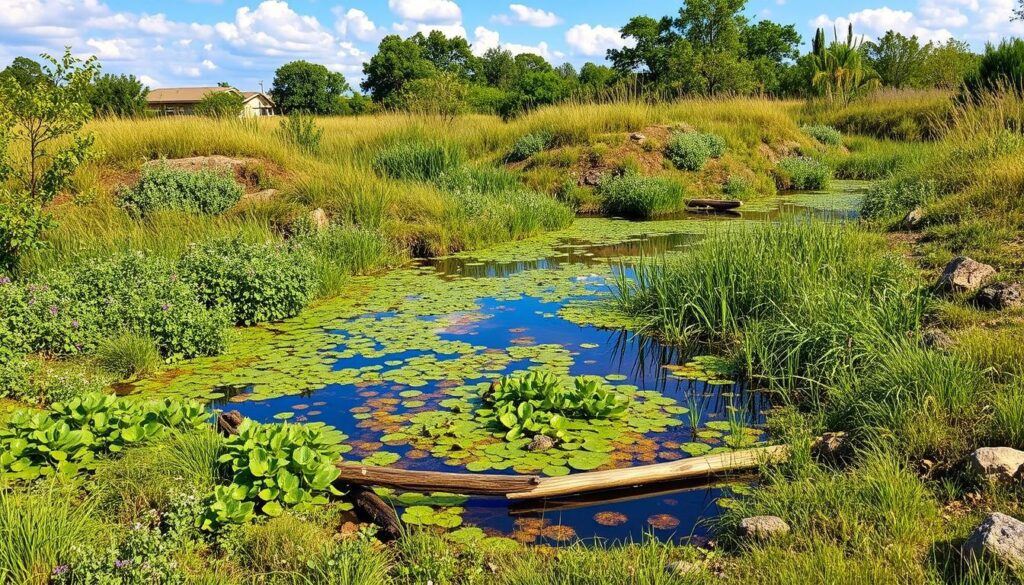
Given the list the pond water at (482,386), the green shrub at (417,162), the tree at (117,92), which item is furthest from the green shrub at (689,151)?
the tree at (117,92)

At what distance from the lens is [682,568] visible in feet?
10.1

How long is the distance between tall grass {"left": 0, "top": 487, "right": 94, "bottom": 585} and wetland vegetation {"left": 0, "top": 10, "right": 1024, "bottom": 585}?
0.01 m

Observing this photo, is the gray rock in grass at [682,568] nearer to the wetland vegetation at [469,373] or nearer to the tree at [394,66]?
the wetland vegetation at [469,373]

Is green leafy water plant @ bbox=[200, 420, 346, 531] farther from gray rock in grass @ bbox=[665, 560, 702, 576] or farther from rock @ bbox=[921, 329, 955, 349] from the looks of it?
rock @ bbox=[921, 329, 955, 349]

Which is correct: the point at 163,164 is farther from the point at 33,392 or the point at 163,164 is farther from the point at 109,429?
the point at 109,429

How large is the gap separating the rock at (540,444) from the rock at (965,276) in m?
3.88

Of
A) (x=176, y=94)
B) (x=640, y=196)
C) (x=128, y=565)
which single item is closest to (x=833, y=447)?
(x=128, y=565)

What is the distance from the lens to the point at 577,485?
12.9ft

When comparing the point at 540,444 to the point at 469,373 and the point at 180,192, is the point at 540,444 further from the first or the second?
the point at 180,192

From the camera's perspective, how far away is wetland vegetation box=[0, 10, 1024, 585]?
333cm

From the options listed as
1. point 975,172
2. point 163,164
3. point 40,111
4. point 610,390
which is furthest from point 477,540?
point 163,164

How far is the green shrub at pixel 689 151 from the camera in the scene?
17250mm

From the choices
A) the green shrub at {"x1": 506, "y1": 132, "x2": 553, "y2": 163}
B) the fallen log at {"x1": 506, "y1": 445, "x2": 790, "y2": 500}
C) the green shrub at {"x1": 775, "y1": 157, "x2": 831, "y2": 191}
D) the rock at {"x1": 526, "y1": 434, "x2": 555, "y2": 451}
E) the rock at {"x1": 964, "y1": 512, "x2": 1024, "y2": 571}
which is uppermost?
the green shrub at {"x1": 506, "y1": 132, "x2": 553, "y2": 163}

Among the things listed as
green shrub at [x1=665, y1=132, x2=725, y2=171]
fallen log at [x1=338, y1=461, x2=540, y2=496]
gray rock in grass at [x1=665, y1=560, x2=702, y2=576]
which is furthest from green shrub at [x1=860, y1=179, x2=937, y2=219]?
gray rock in grass at [x1=665, y1=560, x2=702, y2=576]
